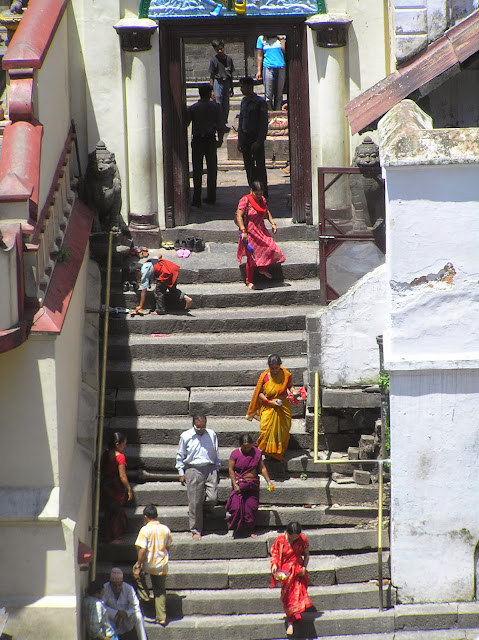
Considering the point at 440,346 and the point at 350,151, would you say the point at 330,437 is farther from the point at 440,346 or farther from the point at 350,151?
the point at 350,151

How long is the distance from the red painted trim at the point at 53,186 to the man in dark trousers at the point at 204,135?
264 cm

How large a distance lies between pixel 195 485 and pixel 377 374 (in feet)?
7.53

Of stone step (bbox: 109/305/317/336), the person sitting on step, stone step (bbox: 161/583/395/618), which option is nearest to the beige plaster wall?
the person sitting on step

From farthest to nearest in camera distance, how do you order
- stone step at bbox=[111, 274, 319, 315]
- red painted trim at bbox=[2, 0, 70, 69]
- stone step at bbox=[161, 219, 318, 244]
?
stone step at bbox=[161, 219, 318, 244] < stone step at bbox=[111, 274, 319, 315] < red painted trim at bbox=[2, 0, 70, 69]

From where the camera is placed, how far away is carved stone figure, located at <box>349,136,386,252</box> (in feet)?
44.3

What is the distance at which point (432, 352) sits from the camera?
36.6 feet

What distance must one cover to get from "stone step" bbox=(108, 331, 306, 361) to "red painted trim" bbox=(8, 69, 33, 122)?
2.85 m

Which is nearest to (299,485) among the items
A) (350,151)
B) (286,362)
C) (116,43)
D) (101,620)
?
(286,362)

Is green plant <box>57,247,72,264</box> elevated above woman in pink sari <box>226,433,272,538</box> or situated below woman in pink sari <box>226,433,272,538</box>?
above

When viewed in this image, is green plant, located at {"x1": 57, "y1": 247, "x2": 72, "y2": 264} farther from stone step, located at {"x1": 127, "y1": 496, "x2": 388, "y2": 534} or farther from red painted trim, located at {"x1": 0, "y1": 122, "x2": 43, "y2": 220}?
stone step, located at {"x1": 127, "y1": 496, "x2": 388, "y2": 534}

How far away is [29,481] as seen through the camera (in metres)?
11.2

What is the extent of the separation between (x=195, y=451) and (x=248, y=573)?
1.27m

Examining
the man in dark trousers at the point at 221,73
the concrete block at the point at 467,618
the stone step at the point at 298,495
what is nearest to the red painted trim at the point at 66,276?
the stone step at the point at 298,495

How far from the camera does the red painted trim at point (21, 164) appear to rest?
35.7 ft
